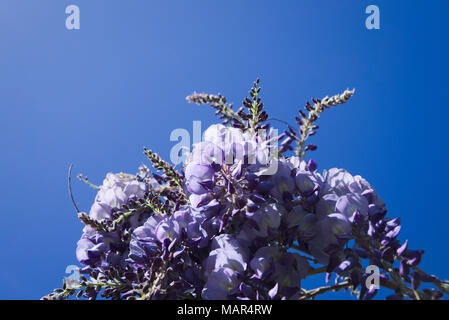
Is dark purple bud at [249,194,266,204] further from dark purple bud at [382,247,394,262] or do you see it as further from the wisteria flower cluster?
dark purple bud at [382,247,394,262]

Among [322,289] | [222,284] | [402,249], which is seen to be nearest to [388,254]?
[402,249]

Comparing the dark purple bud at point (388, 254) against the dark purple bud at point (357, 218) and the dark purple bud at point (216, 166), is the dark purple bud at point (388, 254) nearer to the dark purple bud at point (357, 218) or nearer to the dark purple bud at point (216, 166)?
the dark purple bud at point (357, 218)

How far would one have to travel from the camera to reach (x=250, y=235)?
24.2 inches

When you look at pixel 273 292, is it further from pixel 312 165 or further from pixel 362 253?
pixel 312 165

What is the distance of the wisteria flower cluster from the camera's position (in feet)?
1.82

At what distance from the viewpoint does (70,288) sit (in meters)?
0.65

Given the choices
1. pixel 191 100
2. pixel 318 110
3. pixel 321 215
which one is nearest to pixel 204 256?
pixel 321 215

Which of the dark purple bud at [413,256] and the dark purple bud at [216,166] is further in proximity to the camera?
the dark purple bud at [216,166]

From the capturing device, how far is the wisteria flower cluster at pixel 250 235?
0.56 meters

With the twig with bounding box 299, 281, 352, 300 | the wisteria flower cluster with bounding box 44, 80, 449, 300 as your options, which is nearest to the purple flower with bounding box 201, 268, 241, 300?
the wisteria flower cluster with bounding box 44, 80, 449, 300

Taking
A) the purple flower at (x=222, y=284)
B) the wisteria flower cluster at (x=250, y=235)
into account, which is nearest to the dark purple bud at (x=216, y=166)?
the wisteria flower cluster at (x=250, y=235)

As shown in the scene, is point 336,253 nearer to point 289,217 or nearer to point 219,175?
point 289,217
